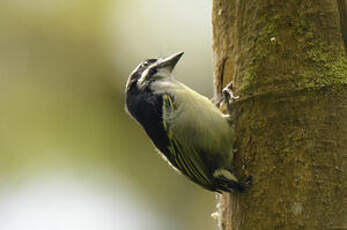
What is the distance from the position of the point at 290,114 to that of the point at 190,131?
42.8 inches

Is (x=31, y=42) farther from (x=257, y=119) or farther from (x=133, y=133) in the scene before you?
(x=257, y=119)

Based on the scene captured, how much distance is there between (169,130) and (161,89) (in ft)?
1.59

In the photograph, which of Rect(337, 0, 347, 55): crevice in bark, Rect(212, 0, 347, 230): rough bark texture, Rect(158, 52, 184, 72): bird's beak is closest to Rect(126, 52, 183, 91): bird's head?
Rect(158, 52, 184, 72): bird's beak

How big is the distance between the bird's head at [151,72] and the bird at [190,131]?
10 cm

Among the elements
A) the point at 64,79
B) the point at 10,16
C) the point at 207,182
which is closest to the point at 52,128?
the point at 64,79

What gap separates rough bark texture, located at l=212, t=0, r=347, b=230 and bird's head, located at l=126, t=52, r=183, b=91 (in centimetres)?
103

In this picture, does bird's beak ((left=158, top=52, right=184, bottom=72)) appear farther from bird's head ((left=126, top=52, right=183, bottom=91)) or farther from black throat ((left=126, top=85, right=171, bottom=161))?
black throat ((left=126, top=85, right=171, bottom=161))

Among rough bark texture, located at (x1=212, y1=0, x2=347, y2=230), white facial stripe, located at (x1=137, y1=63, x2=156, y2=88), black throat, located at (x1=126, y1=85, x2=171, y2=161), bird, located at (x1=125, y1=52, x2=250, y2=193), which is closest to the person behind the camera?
rough bark texture, located at (x1=212, y1=0, x2=347, y2=230)

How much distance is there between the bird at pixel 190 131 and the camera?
4.47 metres

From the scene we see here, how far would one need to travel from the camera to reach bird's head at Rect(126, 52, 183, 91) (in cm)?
527

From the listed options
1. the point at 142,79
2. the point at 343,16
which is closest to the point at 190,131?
the point at 142,79

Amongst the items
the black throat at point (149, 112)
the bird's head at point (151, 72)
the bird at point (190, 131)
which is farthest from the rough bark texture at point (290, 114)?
the bird's head at point (151, 72)

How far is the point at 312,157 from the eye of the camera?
12.2 feet

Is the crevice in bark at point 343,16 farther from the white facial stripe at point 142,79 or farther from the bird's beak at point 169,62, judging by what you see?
the white facial stripe at point 142,79
